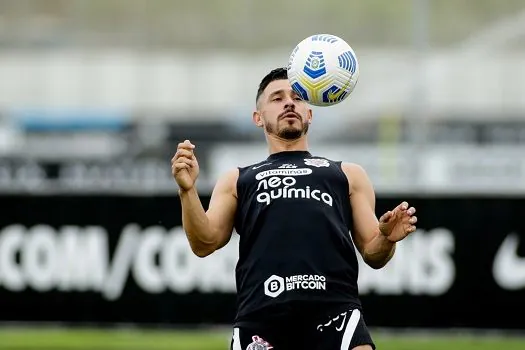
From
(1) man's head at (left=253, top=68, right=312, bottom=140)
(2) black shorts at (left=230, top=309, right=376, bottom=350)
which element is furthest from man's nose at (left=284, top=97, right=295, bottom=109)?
(2) black shorts at (left=230, top=309, right=376, bottom=350)

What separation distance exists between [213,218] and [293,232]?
1.53ft

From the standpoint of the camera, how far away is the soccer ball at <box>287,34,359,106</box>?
18.9ft

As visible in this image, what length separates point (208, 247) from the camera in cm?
582

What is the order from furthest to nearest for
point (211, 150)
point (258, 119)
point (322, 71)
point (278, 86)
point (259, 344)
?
point (211, 150)
point (258, 119)
point (278, 86)
point (322, 71)
point (259, 344)

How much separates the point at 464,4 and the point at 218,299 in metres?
11.9

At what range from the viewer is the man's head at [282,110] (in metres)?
5.86

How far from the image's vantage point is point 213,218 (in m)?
5.82

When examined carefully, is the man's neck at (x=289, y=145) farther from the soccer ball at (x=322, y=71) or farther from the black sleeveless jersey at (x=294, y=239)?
the soccer ball at (x=322, y=71)

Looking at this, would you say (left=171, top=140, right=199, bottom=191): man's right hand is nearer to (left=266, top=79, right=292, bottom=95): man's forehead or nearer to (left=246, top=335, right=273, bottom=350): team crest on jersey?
(left=266, top=79, right=292, bottom=95): man's forehead

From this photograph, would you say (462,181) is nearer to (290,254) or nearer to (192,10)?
(192,10)

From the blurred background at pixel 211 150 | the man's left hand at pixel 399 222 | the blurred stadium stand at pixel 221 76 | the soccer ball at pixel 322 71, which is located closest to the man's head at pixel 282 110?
the soccer ball at pixel 322 71

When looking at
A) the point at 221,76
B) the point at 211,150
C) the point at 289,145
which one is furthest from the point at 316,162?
the point at 221,76

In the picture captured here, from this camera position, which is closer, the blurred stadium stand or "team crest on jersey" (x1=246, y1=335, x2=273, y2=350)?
"team crest on jersey" (x1=246, y1=335, x2=273, y2=350)

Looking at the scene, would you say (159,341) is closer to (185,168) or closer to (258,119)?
(258,119)
